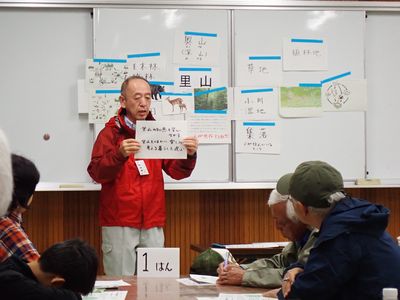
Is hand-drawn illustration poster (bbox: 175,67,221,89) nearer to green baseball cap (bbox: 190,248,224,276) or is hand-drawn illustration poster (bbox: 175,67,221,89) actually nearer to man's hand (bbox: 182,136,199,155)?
man's hand (bbox: 182,136,199,155)

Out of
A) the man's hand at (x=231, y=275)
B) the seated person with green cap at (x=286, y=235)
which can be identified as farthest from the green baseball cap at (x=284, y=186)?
the man's hand at (x=231, y=275)

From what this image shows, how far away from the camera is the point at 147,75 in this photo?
4.88 m

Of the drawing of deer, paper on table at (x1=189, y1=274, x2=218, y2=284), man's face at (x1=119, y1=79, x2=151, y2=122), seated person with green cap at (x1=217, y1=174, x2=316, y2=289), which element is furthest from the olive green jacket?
the drawing of deer

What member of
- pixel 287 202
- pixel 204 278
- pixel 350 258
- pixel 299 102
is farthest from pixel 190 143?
pixel 350 258

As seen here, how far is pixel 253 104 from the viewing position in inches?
196

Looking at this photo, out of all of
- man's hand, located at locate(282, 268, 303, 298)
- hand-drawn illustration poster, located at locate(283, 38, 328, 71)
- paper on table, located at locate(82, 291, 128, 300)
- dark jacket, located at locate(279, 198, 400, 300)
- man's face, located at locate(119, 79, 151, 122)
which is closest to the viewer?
dark jacket, located at locate(279, 198, 400, 300)

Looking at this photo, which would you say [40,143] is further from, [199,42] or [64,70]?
[199,42]

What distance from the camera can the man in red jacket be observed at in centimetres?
399

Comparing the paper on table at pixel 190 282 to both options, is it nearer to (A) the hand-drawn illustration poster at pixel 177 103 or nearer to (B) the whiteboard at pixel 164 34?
(B) the whiteboard at pixel 164 34

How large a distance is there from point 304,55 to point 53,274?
3463mm

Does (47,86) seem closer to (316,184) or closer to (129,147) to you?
(129,147)

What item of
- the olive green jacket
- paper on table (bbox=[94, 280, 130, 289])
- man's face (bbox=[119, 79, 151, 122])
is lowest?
paper on table (bbox=[94, 280, 130, 289])

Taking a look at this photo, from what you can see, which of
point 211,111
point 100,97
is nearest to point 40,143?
point 100,97

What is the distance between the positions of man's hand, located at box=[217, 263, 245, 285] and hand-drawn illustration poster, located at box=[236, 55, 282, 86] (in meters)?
2.25
